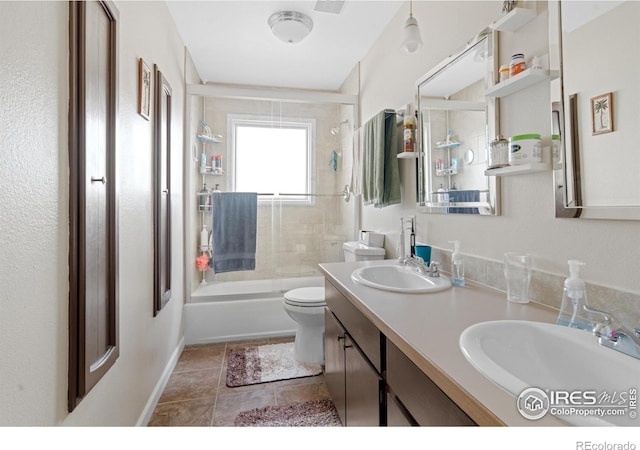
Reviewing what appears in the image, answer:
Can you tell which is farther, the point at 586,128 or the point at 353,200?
the point at 353,200

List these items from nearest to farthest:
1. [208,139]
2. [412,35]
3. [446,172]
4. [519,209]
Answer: [519,209], [412,35], [446,172], [208,139]

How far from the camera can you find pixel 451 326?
865mm

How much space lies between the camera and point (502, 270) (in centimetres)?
122

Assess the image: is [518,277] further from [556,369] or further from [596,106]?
[596,106]

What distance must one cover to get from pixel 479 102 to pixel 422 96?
0.47m

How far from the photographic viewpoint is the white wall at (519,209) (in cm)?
85

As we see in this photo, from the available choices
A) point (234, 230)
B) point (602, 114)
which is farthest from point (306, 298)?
point (602, 114)

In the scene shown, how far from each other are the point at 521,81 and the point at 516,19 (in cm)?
23

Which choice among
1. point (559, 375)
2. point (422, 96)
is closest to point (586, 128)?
point (559, 375)

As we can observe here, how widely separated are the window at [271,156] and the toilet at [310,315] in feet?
3.36

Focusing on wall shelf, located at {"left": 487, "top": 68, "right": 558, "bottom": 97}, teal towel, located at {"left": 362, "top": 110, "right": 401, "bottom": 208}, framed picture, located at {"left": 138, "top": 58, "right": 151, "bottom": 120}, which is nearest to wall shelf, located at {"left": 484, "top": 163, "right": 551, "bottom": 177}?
wall shelf, located at {"left": 487, "top": 68, "right": 558, "bottom": 97}

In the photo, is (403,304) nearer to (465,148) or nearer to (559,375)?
(559,375)

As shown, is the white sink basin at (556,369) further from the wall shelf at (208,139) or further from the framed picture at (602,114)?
the wall shelf at (208,139)

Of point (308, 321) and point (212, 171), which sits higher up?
point (212, 171)
